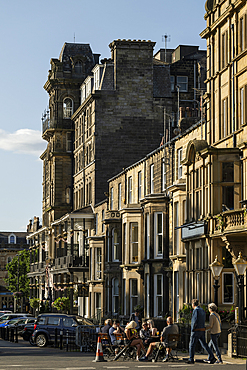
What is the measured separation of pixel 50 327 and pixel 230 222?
12.0 m

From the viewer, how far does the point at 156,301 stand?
3688cm

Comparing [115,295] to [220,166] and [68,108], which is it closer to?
[220,166]

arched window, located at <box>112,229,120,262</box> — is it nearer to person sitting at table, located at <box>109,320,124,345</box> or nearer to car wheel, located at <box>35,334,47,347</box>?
car wheel, located at <box>35,334,47,347</box>

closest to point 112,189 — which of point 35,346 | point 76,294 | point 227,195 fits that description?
point 76,294

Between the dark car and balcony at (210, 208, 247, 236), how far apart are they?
31.9 feet

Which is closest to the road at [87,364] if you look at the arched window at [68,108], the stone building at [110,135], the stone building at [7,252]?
the stone building at [110,135]

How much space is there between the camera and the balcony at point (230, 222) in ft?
77.1

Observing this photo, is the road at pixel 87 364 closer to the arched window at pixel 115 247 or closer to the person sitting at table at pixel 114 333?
the person sitting at table at pixel 114 333

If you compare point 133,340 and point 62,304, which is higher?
point 133,340

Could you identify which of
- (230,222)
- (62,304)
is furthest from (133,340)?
(62,304)

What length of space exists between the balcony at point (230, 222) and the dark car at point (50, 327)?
9.72 metres

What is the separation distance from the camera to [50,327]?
32656 millimetres

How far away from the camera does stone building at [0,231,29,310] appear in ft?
419

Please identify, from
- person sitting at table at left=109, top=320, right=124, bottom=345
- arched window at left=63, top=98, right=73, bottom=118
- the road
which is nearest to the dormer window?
arched window at left=63, top=98, right=73, bottom=118
